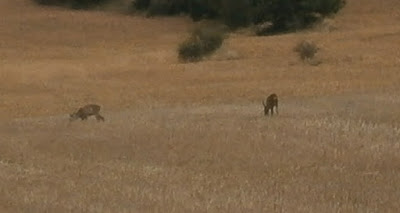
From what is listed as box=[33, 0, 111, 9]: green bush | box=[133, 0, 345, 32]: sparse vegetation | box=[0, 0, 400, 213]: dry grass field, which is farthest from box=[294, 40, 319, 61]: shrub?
box=[33, 0, 111, 9]: green bush

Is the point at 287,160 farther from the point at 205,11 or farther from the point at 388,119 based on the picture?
the point at 205,11

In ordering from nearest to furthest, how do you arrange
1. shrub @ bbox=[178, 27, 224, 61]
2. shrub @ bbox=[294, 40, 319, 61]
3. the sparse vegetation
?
shrub @ bbox=[294, 40, 319, 61] → shrub @ bbox=[178, 27, 224, 61] → the sparse vegetation

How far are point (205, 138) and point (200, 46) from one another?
26.7 m

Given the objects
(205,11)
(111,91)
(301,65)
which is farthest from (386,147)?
(205,11)

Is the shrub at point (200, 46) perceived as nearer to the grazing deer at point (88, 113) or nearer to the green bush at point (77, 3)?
the grazing deer at point (88, 113)

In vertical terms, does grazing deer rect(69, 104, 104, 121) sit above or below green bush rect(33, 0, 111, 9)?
above

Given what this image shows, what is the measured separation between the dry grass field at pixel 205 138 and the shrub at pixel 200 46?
337 centimetres

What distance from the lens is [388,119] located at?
1659cm

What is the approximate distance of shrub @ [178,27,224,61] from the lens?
40844mm

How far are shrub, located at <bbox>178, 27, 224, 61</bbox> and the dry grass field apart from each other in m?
3.37

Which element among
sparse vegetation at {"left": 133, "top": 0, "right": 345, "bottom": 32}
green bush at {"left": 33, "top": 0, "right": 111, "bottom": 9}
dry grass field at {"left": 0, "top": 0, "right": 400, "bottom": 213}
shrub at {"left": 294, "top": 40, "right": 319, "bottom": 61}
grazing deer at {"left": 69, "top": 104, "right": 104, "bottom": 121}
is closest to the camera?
dry grass field at {"left": 0, "top": 0, "right": 400, "bottom": 213}

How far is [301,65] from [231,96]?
30.4 feet

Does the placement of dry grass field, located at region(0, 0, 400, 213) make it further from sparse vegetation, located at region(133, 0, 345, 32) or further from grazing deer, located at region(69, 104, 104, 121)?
sparse vegetation, located at region(133, 0, 345, 32)

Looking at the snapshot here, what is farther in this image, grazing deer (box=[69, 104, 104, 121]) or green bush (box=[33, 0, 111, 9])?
green bush (box=[33, 0, 111, 9])
